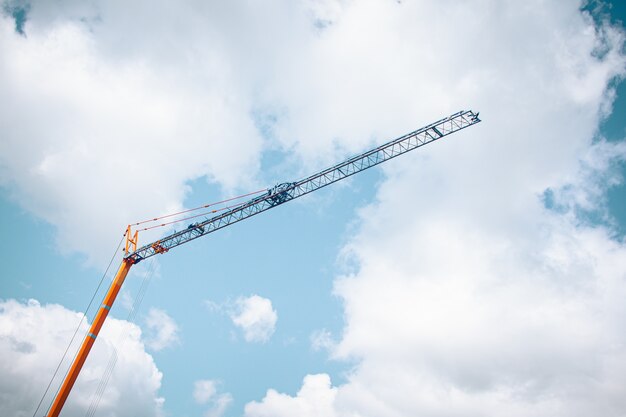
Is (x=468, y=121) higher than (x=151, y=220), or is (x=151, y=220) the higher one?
(x=468, y=121)

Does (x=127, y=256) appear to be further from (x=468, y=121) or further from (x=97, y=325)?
(x=468, y=121)

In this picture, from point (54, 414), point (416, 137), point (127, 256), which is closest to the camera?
point (54, 414)

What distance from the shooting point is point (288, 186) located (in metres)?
47.2

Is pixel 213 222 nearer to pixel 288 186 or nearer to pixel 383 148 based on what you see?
pixel 288 186

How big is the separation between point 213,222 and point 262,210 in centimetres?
747

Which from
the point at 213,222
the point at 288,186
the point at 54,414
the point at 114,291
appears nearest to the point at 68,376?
the point at 54,414

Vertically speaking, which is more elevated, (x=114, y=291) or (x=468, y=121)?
(x=468, y=121)

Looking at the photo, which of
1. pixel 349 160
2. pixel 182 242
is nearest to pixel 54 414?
pixel 182 242

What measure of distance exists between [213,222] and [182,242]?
18.9ft

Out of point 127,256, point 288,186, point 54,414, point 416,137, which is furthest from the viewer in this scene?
point 127,256

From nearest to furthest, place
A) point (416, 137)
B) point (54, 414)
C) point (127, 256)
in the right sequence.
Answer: point (54, 414) → point (416, 137) → point (127, 256)

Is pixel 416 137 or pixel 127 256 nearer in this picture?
pixel 416 137

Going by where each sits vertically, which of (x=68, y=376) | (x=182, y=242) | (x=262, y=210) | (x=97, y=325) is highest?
(x=262, y=210)

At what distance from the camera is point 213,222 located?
49906mm
